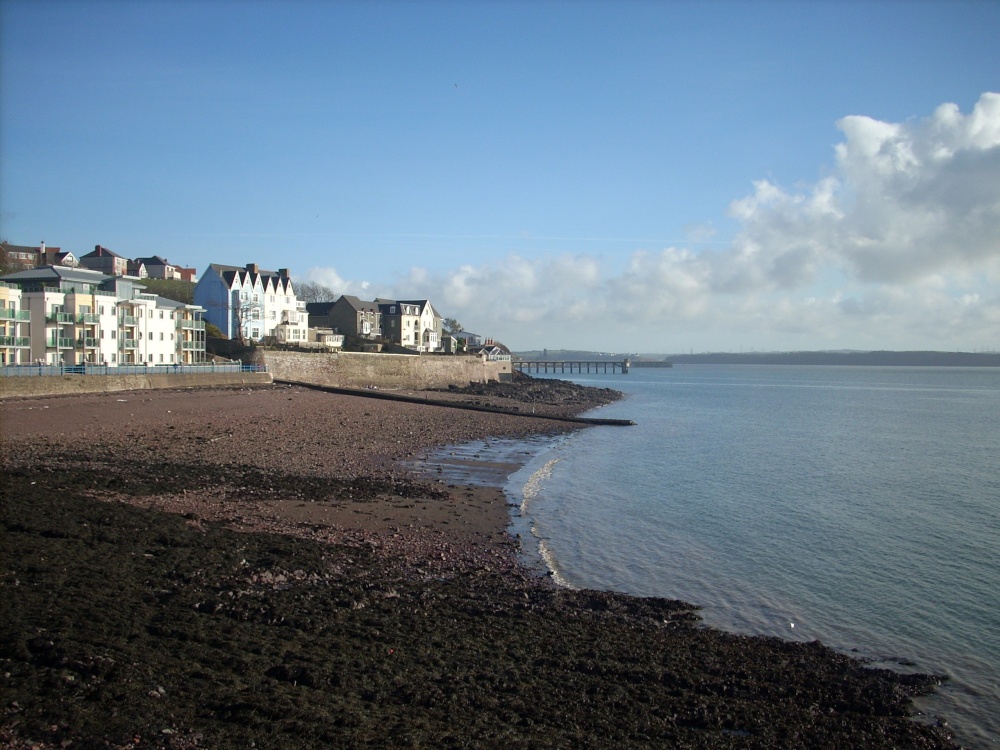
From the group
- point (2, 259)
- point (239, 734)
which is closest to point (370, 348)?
point (2, 259)

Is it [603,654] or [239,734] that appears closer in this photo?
[239,734]

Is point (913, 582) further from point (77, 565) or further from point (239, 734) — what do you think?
point (77, 565)

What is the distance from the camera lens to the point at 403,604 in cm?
1051

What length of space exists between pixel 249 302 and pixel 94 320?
19178 mm

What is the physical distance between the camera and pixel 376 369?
59.5 m

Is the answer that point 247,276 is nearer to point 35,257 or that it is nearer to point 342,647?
point 35,257

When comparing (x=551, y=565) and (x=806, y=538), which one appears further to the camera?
(x=806, y=538)

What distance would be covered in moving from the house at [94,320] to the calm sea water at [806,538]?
26979mm

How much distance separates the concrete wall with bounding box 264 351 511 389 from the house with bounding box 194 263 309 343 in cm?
748

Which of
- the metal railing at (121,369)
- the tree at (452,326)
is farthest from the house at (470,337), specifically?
the metal railing at (121,369)

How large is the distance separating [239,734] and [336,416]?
29.0 meters

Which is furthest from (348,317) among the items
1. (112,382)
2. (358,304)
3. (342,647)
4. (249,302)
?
(342,647)

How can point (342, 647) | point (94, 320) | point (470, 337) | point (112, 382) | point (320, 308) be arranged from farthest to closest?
point (470, 337) → point (320, 308) → point (94, 320) → point (112, 382) → point (342, 647)

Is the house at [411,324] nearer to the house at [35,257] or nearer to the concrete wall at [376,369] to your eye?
the concrete wall at [376,369]
